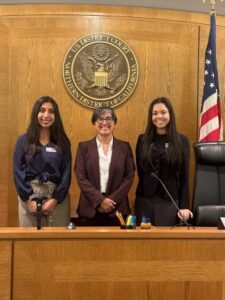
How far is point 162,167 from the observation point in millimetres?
2973

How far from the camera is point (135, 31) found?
4078mm

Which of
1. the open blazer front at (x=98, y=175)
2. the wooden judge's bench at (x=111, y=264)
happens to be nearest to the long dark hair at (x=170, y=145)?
the open blazer front at (x=98, y=175)

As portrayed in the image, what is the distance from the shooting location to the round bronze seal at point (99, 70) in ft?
13.2

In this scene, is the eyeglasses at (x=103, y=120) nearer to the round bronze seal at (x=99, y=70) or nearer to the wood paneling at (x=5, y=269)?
the round bronze seal at (x=99, y=70)

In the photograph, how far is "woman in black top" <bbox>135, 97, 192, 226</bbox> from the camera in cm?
292

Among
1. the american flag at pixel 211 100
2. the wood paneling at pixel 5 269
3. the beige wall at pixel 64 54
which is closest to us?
the wood paneling at pixel 5 269

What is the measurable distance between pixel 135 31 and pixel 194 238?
102 inches

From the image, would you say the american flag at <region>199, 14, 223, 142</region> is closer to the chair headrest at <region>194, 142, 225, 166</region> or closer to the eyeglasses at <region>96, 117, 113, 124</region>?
the chair headrest at <region>194, 142, 225, 166</region>

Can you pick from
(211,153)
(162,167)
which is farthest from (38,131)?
(211,153)

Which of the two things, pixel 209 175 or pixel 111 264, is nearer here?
pixel 111 264

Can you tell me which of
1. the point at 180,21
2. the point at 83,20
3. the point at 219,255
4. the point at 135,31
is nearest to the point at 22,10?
the point at 83,20

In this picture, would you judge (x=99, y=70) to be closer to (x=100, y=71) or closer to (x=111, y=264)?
(x=100, y=71)

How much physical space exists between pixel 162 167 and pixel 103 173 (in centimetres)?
41

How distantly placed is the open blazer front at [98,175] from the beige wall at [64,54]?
3.46 ft
